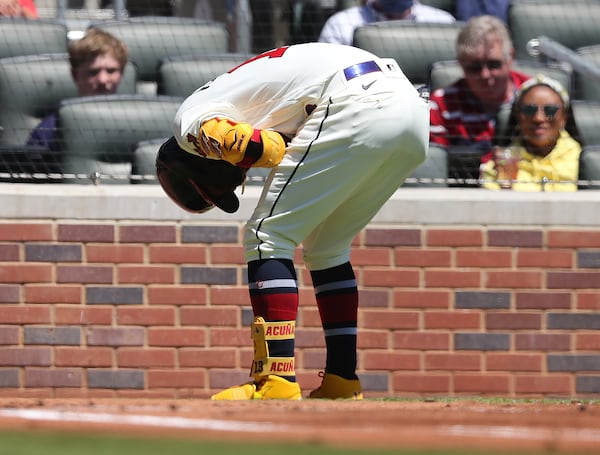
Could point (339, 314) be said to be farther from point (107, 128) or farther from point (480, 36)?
point (480, 36)

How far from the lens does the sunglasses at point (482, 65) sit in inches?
210

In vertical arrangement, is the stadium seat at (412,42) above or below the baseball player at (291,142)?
above

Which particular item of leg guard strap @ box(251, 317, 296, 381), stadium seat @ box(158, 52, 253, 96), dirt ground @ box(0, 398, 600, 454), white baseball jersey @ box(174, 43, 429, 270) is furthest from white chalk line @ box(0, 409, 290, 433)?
stadium seat @ box(158, 52, 253, 96)

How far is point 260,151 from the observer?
357 centimetres

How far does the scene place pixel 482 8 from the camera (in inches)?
242

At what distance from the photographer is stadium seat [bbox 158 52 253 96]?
545 centimetres

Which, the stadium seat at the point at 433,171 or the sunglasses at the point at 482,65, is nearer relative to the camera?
the stadium seat at the point at 433,171

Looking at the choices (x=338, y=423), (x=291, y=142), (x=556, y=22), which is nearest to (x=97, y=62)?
(x=291, y=142)

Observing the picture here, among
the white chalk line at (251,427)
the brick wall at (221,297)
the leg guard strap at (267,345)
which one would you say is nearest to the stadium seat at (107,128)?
the brick wall at (221,297)

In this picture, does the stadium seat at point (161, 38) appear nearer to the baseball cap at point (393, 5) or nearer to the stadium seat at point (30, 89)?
the stadium seat at point (30, 89)

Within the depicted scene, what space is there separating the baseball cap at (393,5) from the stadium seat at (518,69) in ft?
2.21

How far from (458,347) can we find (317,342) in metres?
0.64

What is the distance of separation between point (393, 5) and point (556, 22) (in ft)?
2.83

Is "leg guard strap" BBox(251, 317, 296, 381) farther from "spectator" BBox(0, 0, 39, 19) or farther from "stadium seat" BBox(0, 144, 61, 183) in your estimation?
"spectator" BBox(0, 0, 39, 19)
